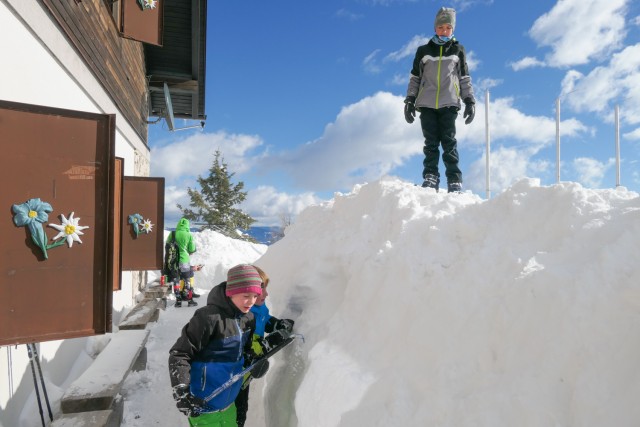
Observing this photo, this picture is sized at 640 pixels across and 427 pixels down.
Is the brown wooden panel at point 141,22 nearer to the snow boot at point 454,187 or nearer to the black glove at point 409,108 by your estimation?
the black glove at point 409,108

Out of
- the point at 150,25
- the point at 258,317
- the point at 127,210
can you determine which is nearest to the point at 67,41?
the point at 127,210

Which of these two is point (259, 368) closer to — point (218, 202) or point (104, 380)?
point (104, 380)

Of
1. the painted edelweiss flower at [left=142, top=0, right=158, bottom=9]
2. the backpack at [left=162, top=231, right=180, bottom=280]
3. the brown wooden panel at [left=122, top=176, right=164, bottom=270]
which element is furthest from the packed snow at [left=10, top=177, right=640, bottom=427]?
the backpack at [left=162, top=231, right=180, bottom=280]

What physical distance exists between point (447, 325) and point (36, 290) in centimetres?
243

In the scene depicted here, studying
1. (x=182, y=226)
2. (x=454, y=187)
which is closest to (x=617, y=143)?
(x=454, y=187)

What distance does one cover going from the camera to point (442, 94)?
4.39 metres

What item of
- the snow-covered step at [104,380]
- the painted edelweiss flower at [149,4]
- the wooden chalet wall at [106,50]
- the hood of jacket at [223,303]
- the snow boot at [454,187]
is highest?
the painted edelweiss flower at [149,4]

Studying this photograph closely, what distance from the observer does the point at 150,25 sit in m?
6.48

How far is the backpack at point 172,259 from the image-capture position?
8.58 m

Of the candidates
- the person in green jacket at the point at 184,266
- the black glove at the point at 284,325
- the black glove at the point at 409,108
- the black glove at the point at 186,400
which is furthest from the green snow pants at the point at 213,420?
the person in green jacket at the point at 184,266

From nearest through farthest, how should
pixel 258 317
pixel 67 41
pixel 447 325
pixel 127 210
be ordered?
pixel 447 325 → pixel 258 317 → pixel 67 41 → pixel 127 210

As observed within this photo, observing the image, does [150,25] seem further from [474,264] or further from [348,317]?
[474,264]

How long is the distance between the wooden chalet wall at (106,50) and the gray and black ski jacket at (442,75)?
3.87 m

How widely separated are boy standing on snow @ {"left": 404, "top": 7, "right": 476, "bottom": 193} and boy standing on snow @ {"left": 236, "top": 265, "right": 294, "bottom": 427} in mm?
2282
